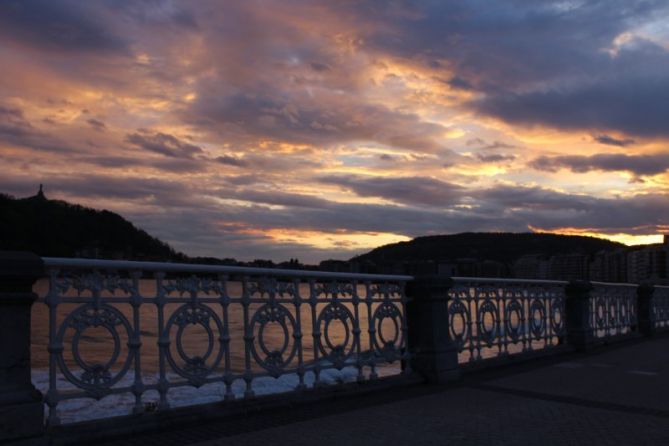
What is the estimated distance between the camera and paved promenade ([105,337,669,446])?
4.95m

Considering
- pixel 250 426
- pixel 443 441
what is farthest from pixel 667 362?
pixel 250 426

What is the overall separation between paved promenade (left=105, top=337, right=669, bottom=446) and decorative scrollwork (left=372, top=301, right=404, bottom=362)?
1.43 feet

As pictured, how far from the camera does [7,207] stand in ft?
277

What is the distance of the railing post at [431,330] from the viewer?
7.73 meters

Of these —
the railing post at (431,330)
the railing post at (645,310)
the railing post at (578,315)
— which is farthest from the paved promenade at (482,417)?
the railing post at (645,310)

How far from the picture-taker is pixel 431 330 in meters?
7.75

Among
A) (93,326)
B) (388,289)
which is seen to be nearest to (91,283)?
(93,326)

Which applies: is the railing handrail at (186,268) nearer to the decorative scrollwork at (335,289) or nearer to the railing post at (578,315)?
the decorative scrollwork at (335,289)

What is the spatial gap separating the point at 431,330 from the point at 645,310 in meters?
9.79

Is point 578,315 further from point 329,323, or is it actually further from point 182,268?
point 182,268

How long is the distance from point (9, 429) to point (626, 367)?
837 cm

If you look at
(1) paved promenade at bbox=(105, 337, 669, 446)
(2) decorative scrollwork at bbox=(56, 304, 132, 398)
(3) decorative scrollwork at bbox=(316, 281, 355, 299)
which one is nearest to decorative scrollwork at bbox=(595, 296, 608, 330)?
(1) paved promenade at bbox=(105, 337, 669, 446)

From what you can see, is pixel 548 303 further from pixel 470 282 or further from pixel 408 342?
pixel 408 342

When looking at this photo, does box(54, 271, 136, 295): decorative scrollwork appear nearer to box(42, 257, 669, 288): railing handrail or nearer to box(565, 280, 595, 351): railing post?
box(42, 257, 669, 288): railing handrail
